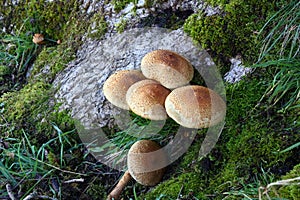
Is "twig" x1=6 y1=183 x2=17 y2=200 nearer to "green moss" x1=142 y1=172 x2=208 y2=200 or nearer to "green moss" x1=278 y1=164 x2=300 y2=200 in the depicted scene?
"green moss" x1=142 y1=172 x2=208 y2=200

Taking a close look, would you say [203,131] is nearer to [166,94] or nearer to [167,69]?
[166,94]

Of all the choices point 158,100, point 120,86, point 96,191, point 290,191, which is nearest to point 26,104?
point 120,86

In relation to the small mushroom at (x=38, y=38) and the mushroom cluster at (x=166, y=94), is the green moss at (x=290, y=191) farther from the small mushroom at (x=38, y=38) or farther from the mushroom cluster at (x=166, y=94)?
the small mushroom at (x=38, y=38)

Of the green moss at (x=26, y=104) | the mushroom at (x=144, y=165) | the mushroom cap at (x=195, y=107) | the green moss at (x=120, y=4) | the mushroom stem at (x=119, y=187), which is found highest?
the green moss at (x=120, y=4)

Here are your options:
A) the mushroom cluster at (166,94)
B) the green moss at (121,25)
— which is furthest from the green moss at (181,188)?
the green moss at (121,25)

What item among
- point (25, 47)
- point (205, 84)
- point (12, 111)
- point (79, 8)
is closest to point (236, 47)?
point (205, 84)
